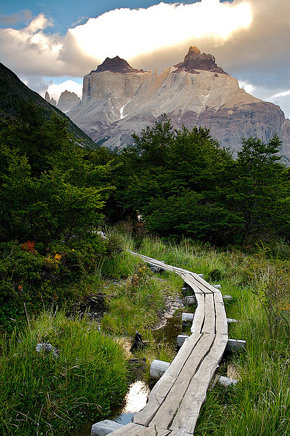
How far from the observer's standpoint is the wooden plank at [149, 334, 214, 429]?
2.19m

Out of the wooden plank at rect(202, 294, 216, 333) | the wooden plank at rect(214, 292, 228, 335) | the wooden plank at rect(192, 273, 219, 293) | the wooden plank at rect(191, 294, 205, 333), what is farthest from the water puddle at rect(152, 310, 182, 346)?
the wooden plank at rect(192, 273, 219, 293)

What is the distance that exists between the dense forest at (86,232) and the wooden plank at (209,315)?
2.57ft

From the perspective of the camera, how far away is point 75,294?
4.77 metres

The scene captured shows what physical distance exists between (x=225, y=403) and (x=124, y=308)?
2.62 metres

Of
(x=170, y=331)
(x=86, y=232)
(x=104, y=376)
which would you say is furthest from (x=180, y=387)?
(x=86, y=232)

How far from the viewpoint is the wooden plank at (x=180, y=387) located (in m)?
2.19

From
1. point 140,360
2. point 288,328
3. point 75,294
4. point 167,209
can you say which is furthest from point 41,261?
point 167,209

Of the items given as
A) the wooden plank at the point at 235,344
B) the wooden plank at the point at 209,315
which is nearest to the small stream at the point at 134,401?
the wooden plank at the point at 209,315

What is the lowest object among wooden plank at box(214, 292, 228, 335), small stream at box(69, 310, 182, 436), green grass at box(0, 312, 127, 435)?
small stream at box(69, 310, 182, 436)

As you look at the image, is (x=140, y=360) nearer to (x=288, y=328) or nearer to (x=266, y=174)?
(x=288, y=328)

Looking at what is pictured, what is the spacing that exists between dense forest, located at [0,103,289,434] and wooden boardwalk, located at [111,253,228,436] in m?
0.63

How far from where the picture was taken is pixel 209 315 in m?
4.49

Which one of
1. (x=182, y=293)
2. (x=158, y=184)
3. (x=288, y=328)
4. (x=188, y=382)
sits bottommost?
(x=182, y=293)

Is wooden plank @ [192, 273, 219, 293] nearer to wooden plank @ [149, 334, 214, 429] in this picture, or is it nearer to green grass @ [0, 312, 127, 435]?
wooden plank @ [149, 334, 214, 429]
